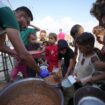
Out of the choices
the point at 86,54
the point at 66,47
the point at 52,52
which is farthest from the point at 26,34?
the point at 86,54

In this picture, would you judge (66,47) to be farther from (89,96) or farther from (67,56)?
(89,96)

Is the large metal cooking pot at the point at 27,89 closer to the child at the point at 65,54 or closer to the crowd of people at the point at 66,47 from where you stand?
the crowd of people at the point at 66,47

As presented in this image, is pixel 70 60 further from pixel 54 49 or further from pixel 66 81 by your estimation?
pixel 66 81

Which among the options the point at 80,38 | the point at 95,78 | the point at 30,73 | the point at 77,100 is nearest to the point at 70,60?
Result: the point at 30,73

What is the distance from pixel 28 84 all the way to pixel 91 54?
1351 millimetres

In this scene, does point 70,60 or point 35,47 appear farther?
point 35,47

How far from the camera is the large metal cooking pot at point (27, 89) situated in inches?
103

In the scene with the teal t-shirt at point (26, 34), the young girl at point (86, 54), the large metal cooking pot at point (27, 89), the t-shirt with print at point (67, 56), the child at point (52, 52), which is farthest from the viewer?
the child at point (52, 52)

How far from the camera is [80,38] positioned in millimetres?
3949

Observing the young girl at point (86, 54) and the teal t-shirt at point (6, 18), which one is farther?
the young girl at point (86, 54)

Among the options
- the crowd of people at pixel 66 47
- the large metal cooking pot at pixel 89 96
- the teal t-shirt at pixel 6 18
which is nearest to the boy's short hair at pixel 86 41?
the crowd of people at pixel 66 47

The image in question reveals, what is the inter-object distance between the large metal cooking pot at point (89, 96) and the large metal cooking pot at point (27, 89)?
0.19m

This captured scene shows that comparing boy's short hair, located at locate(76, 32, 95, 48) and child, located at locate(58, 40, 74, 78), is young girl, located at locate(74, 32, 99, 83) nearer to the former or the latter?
boy's short hair, located at locate(76, 32, 95, 48)

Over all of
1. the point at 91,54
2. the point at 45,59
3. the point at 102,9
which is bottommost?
the point at 45,59
